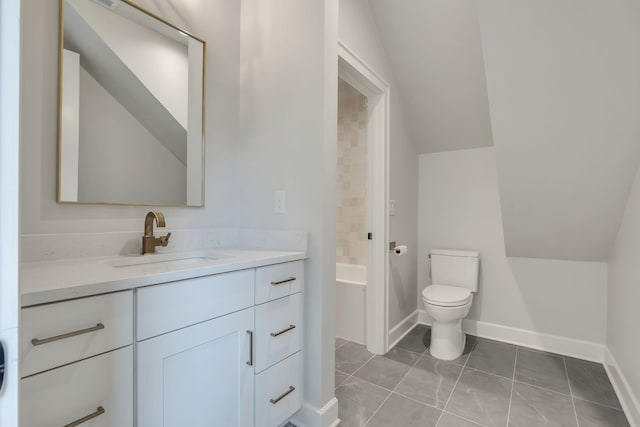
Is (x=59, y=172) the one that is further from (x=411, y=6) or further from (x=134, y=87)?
(x=411, y=6)

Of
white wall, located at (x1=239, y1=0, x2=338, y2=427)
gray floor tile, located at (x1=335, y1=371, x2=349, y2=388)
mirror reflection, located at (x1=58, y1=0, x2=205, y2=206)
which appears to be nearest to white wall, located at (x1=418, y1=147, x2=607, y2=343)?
gray floor tile, located at (x1=335, y1=371, x2=349, y2=388)

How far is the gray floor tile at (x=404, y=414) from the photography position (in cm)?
152

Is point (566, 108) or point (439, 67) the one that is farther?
point (439, 67)

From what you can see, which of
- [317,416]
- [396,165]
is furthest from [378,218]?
[317,416]

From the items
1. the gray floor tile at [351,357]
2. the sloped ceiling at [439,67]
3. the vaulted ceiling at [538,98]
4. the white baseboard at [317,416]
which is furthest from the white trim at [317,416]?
the sloped ceiling at [439,67]

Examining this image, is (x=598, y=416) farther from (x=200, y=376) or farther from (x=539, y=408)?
(x=200, y=376)

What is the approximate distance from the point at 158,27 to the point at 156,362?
149 centimetres

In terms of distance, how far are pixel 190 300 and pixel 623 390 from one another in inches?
94.8

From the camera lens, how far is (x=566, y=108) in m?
1.50

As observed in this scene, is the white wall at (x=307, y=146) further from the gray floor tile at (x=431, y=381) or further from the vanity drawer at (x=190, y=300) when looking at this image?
the gray floor tile at (x=431, y=381)

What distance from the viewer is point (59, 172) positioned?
3.70ft

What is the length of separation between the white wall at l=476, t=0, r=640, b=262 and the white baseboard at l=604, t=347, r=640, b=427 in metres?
0.78

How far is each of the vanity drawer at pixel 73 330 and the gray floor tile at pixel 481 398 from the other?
5.55 feet

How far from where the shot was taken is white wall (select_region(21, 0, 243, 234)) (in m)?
1.06
